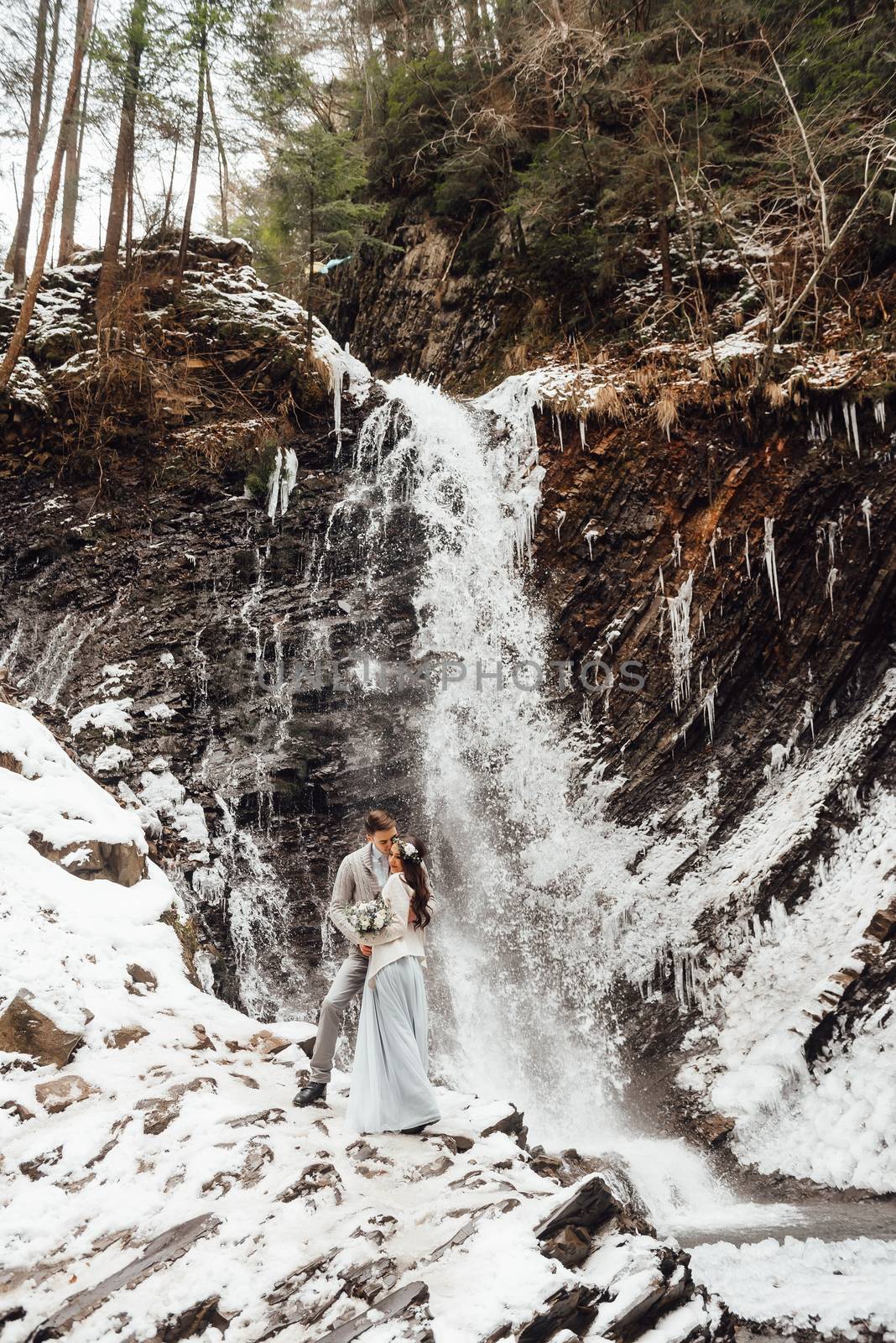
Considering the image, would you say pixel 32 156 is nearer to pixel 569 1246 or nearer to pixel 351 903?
pixel 351 903

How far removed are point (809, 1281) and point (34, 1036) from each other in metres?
4.57

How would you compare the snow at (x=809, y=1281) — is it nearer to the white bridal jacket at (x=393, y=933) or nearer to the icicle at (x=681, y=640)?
the white bridal jacket at (x=393, y=933)

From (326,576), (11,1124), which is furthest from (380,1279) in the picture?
(326,576)

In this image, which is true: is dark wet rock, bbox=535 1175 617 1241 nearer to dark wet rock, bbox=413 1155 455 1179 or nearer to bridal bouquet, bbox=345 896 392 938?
dark wet rock, bbox=413 1155 455 1179

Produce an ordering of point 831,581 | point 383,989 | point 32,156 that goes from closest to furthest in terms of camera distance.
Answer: point 383,989 → point 831,581 → point 32,156

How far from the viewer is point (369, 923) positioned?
3.94m

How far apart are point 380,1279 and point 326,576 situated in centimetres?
834

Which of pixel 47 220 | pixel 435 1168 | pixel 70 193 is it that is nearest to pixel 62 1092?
pixel 435 1168

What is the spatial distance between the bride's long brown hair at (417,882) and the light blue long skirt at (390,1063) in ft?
0.81

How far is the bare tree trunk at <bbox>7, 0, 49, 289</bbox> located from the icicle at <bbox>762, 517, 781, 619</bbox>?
11.7 meters

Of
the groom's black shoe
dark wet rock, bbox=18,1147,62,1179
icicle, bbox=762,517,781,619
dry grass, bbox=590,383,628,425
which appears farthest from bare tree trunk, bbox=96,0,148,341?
dark wet rock, bbox=18,1147,62,1179

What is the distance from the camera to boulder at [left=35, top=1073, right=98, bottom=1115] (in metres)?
3.65

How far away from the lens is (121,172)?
11453mm

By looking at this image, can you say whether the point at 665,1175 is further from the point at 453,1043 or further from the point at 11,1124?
the point at 11,1124
